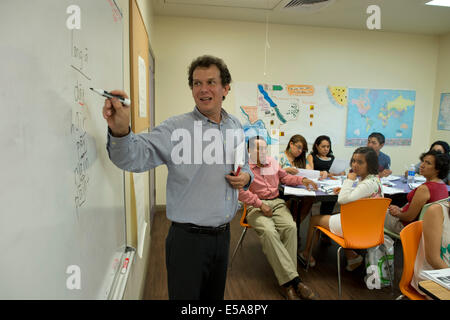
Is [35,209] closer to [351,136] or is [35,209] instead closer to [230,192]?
[230,192]

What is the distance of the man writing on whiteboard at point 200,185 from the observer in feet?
4.27

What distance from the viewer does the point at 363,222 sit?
237 cm

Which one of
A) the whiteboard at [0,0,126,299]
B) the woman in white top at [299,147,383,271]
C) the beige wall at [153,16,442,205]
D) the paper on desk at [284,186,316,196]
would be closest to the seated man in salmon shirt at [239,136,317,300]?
the paper on desk at [284,186,316,196]

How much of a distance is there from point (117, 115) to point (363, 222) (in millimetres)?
2200

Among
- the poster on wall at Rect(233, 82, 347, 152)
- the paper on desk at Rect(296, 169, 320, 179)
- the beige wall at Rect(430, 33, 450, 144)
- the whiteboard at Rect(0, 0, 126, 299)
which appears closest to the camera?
the whiteboard at Rect(0, 0, 126, 299)

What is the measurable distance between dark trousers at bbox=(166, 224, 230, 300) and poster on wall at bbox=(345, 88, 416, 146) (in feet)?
14.2

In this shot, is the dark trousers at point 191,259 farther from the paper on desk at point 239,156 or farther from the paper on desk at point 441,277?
the paper on desk at point 441,277

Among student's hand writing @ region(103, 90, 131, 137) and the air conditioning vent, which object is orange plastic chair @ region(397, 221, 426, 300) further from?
the air conditioning vent

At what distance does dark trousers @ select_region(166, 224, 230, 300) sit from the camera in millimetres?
1364

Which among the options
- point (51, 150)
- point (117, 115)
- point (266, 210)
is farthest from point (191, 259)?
point (266, 210)

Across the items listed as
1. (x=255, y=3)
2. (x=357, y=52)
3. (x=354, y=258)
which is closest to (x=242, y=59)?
(x=255, y=3)

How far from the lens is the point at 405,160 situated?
533cm

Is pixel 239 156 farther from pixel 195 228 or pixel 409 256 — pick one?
pixel 409 256

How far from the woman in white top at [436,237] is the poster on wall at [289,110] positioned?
10.3ft
